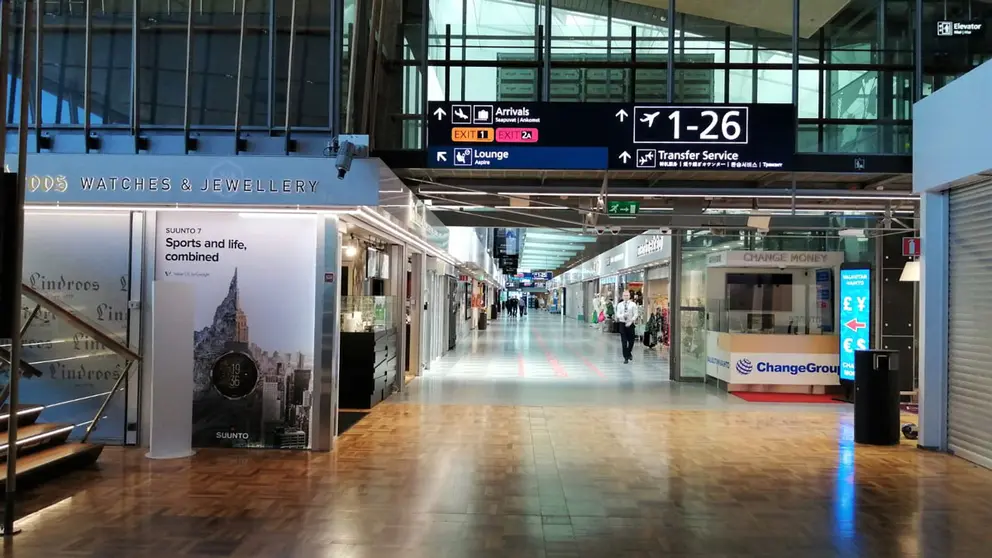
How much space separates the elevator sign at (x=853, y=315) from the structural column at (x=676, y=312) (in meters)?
2.54

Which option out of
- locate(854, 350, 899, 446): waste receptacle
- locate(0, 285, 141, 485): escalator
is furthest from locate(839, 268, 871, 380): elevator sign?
locate(0, 285, 141, 485): escalator

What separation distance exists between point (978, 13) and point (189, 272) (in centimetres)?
1027

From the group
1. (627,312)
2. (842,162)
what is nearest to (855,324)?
(842,162)

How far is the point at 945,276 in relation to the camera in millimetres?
6539

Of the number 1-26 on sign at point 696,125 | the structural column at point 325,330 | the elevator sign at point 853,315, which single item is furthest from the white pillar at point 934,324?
the structural column at point 325,330

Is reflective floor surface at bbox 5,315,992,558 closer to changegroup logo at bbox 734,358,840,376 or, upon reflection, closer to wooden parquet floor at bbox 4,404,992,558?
wooden parquet floor at bbox 4,404,992,558

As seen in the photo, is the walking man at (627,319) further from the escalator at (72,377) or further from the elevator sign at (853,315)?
the escalator at (72,377)

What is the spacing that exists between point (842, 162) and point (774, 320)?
4025 mm

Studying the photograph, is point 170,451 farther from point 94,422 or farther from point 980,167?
point 980,167

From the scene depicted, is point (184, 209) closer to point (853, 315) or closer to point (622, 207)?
point (622, 207)

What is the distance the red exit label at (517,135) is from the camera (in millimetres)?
6703

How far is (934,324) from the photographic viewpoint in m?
6.54

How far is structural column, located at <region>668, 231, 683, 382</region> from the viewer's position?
1149 centimetres

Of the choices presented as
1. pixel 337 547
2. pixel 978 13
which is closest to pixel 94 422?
pixel 337 547
